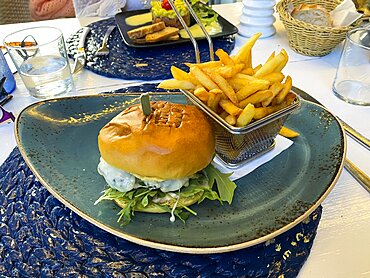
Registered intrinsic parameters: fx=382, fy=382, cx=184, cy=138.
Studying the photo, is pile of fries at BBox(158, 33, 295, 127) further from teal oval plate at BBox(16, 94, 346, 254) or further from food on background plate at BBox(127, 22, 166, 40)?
food on background plate at BBox(127, 22, 166, 40)

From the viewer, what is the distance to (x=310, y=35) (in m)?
1.40

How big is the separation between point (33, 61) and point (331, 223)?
1029 millimetres

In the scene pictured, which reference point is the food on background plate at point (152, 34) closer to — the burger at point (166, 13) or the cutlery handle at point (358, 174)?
the burger at point (166, 13)

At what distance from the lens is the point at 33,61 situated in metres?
1.26

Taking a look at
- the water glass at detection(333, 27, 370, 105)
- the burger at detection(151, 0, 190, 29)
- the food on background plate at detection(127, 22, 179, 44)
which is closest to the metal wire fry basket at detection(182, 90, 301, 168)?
the water glass at detection(333, 27, 370, 105)

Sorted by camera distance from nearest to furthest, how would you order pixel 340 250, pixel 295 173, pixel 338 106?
pixel 340 250, pixel 295 173, pixel 338 106

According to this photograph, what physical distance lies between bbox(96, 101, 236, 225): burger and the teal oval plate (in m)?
0.03

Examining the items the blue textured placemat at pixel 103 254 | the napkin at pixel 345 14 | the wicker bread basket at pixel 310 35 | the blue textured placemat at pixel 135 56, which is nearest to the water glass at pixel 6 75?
the blue textured placemat at pixel 135 56

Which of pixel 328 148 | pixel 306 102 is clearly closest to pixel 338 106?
pixel 306 102

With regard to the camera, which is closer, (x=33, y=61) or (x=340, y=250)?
(x=340, y=250)

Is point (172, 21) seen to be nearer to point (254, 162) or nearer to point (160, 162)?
point (254, 162)

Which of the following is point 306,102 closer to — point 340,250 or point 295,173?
point 295,173

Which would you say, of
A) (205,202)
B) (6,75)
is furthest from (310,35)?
(6,75)

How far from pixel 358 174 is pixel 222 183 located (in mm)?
344
